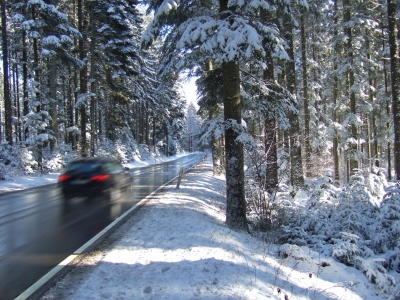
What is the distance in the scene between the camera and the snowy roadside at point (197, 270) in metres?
3.90

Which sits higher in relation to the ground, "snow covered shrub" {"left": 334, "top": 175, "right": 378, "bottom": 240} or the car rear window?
the car rear window

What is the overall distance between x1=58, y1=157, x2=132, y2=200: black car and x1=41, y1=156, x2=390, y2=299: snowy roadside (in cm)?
390

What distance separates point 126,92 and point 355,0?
1858 cm

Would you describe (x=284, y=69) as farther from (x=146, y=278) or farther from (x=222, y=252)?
(x=146, y=278)

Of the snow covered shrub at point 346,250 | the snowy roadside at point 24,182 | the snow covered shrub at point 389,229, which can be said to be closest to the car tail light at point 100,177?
the snowy roadside at point 24,182

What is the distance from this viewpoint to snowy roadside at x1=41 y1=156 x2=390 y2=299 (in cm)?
390

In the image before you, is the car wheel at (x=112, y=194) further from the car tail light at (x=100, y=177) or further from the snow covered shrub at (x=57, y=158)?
the snow covered shrub at (x=57, y=158)

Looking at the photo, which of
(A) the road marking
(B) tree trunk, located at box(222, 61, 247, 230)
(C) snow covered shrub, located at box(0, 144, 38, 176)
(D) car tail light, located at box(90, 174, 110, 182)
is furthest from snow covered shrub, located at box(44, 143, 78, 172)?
(B) tree trunk, located at box(222, 61, 247, 230)

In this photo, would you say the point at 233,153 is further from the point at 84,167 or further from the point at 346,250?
the point at 84,167

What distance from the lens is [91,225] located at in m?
6.96

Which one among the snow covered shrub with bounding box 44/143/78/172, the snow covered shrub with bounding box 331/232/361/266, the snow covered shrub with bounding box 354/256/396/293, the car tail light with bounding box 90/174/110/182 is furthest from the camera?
the snow covered shrub with bounding box 44/143/78/172

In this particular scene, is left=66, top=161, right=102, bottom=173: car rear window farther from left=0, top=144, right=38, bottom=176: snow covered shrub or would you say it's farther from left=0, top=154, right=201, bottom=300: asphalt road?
left=0, top=144, right=38, bottom=176: snow covered shrub

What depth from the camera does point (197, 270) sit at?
441cm

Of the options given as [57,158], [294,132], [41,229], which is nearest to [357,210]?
[294,132]
